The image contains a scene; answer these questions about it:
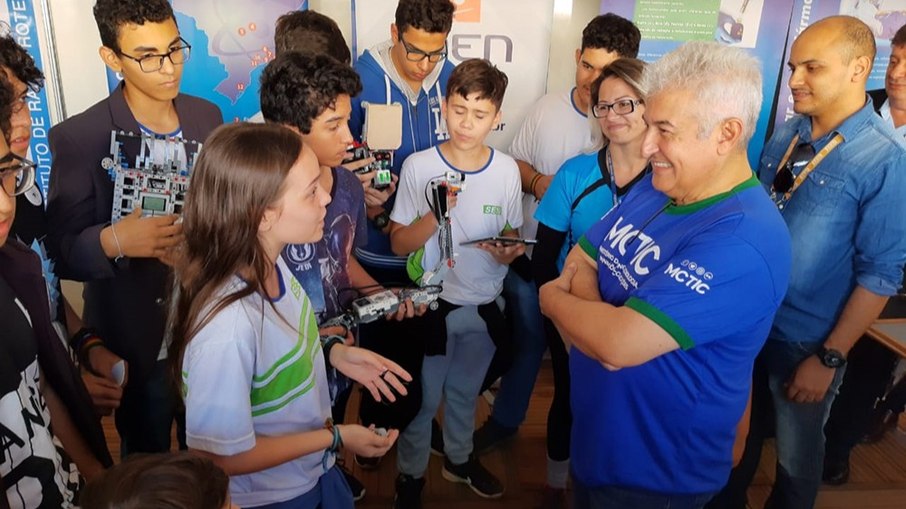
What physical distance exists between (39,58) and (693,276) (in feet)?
10.4

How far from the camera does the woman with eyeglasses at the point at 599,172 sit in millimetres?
1900

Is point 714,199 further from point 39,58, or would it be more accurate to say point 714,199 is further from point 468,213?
point 39,58

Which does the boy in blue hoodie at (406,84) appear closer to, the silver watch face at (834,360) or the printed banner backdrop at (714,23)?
the printed banner backdrop at (714,23)

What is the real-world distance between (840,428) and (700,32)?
6.82ft

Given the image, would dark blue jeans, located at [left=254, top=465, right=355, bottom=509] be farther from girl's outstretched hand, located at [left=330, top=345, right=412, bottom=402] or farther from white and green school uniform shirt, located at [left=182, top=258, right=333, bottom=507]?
girl's outstretched hand, located at [left=330, top=345, right=412, bottom=402]

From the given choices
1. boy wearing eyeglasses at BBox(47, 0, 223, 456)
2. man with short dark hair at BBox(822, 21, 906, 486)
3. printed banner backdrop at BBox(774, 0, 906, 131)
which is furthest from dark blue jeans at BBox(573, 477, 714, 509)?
printed banner backdrop at BBox(774, 0, 906, 131)

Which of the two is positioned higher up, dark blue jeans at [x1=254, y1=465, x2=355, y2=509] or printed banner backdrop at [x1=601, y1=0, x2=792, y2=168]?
printed banner backdrop at [x1=601, y1=0, x2=792, y2=168]

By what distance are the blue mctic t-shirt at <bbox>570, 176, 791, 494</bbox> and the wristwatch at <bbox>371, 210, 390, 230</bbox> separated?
105 cm

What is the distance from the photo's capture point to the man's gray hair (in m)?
1.19

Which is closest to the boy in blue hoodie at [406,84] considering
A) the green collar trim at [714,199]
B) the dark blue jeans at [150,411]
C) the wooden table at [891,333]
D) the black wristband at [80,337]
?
the dark blue jeans at [150,411]

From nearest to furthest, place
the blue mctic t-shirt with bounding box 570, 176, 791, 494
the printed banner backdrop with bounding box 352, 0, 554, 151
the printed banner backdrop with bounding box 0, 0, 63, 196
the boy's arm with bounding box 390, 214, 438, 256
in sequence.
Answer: the blue mctic t-shirt with bounding box 570, 176, 791, 494, the boy's arm with bounding box 390, 214, 438, 256, the printed banner backdrop with bounding box 0, 0, 63, 196, the printed banner backdrop with bounding box 352, 0, 554, 151

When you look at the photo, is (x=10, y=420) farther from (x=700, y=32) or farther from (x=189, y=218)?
(x=700, y=32)

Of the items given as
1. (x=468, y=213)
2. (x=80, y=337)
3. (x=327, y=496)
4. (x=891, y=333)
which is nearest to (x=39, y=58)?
(x=80, y=337)

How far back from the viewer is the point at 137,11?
5.57 feet
